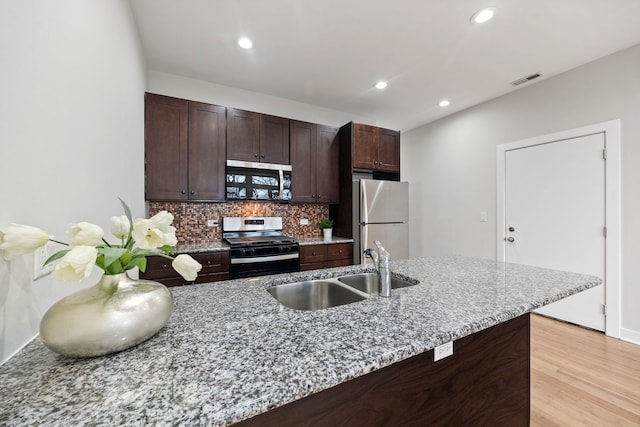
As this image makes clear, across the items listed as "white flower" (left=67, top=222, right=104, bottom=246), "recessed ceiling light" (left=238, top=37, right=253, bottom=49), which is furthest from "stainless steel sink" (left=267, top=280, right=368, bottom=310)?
"recessed ceiling light" (left=238, top=37, right=253, bottom=49)

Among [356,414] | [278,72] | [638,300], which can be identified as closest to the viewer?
[356,414]

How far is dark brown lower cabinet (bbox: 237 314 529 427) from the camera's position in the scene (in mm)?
695

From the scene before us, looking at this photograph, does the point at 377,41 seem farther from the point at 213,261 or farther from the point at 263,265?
the point at 213,261

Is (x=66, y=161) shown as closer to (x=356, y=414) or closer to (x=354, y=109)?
(x=356, y=414)

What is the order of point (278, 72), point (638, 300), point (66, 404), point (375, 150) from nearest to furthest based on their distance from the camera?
point (66, 404), point (638, 300), point (278, 72), point (375, 150)

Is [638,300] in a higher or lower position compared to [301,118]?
lower

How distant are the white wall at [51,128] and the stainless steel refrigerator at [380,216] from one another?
2482 millimetres

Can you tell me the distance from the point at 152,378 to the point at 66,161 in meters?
→ 0.88

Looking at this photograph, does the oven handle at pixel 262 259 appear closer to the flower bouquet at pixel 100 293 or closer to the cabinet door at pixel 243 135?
the cabinet door at pixel 243 135

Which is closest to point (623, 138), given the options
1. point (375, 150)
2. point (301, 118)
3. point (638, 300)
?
point (638, 300)

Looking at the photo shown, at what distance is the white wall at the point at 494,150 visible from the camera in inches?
95.3

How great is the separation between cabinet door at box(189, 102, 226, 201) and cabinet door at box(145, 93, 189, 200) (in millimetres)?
73

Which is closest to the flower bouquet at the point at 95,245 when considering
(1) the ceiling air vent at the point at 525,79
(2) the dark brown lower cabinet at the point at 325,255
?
(2) the dark brown lower cabinet at the point at 325,255

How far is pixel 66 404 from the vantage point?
1.56 ft
